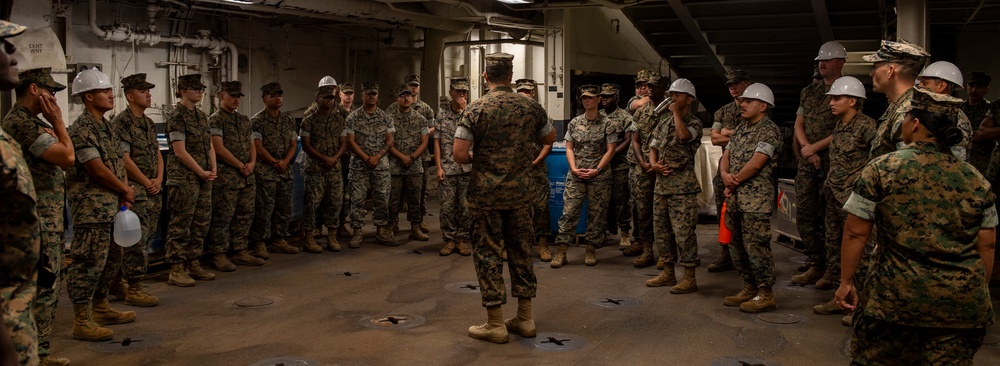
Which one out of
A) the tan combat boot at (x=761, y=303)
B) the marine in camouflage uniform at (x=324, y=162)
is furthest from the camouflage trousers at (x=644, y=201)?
the marine in camouflage uniform at (x=324, y=162)

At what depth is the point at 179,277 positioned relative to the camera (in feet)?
19.0

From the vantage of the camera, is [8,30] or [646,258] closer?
[8,30]

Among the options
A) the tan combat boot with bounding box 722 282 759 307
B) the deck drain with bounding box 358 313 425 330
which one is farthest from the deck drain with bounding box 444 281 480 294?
the tan combat boot with bounding box 722 282 759 307

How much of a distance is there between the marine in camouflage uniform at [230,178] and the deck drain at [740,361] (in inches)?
160

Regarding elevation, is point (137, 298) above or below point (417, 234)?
below

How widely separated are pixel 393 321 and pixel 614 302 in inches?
60.5

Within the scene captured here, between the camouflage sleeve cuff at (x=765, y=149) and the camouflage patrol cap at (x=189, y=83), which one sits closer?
the camouflage sleeve cuff at (x=765, y=149)

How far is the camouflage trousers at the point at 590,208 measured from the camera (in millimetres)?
6473

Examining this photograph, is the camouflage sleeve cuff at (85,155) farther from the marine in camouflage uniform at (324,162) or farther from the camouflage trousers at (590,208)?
the camouflage trousers at (590,208)

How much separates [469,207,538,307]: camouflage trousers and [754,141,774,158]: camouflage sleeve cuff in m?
1.59

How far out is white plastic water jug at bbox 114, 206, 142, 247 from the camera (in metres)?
4.59

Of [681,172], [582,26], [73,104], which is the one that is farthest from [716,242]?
[73,104]

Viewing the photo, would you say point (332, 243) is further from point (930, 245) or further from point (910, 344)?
point (930, 245)

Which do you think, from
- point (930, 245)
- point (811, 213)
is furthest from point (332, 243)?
point (930, 245)
